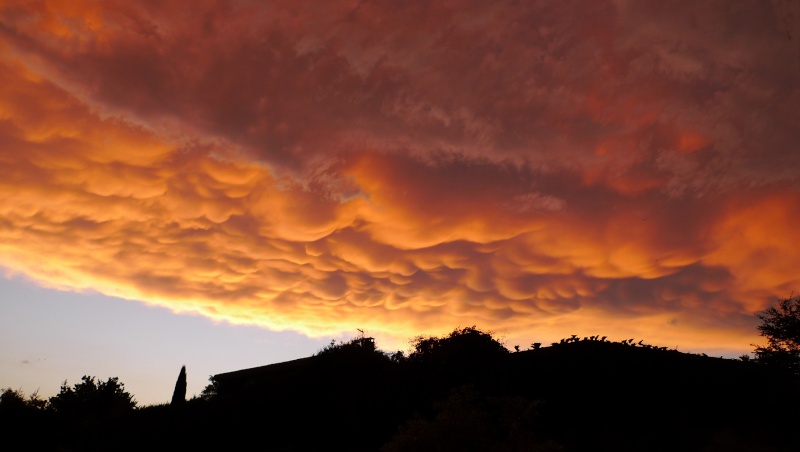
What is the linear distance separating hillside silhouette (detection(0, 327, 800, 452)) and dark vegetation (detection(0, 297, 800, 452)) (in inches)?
2.0

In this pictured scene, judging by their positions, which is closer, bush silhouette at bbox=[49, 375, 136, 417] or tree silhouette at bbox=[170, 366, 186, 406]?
tree silhouette at bbox=[170, 366, 186, 406]

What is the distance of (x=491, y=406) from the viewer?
1769 cm

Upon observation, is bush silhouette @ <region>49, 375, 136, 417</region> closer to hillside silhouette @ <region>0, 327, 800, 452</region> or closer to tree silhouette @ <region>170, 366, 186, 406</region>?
tree silhouette @ <region>170, 366, 186, 406</region>

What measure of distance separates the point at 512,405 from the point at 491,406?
1799mm

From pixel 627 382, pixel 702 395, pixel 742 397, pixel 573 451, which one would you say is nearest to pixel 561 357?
pixel 627 382

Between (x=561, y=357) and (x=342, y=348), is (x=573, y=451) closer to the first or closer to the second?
(x=561, y=357)

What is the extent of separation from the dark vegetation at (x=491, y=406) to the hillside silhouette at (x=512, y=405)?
0.17ft

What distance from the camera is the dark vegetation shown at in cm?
1636

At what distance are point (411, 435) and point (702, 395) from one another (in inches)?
497

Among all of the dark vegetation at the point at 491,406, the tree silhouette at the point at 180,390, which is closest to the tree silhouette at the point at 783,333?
the dark vegetation at the point at 491,406

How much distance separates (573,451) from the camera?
18891 millimetres

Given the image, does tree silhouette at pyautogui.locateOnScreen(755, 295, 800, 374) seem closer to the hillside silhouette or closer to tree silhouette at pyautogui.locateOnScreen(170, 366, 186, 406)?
the hillside silhouette

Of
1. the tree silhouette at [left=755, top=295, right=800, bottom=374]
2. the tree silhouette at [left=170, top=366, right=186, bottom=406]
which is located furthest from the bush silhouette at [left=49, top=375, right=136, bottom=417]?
the tree silhouette at [left=755, top=295, right=800, bottom=374]

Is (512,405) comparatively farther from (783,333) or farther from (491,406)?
(783,333)
